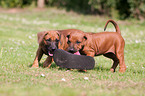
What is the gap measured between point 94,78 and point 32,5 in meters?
33.5

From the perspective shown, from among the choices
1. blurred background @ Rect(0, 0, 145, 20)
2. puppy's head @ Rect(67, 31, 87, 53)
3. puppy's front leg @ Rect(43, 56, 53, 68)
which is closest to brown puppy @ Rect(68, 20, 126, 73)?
puppy's head @ Rect(67, 31, 87, 53)

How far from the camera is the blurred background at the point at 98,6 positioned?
2615 centimetres

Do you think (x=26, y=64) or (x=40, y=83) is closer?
(x=40, y=83)

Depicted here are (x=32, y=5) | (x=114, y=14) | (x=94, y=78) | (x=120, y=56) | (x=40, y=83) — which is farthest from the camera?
(x=32, y=5)

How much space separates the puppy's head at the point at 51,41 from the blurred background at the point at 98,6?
1980 cm

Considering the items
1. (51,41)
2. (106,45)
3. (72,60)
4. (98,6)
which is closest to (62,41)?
(51,41)

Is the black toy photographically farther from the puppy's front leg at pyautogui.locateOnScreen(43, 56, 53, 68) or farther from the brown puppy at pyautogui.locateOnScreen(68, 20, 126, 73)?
the puppy's front leg at pyautogui.locateOnScreen(43, 56, 53, 68)

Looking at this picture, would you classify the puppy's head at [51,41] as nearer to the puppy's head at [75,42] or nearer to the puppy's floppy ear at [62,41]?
the puppy's floppy ear at [62,41]

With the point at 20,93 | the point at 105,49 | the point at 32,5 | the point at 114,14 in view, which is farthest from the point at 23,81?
the point at 32,5

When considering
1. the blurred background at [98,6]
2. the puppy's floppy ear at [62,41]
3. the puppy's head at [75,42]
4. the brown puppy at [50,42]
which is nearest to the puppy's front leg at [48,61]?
the brown puppy at [50,42]

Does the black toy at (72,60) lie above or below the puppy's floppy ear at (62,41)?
below

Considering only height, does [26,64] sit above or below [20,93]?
below

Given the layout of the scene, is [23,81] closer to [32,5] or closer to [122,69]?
[122,69]

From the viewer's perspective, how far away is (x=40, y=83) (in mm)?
5457
